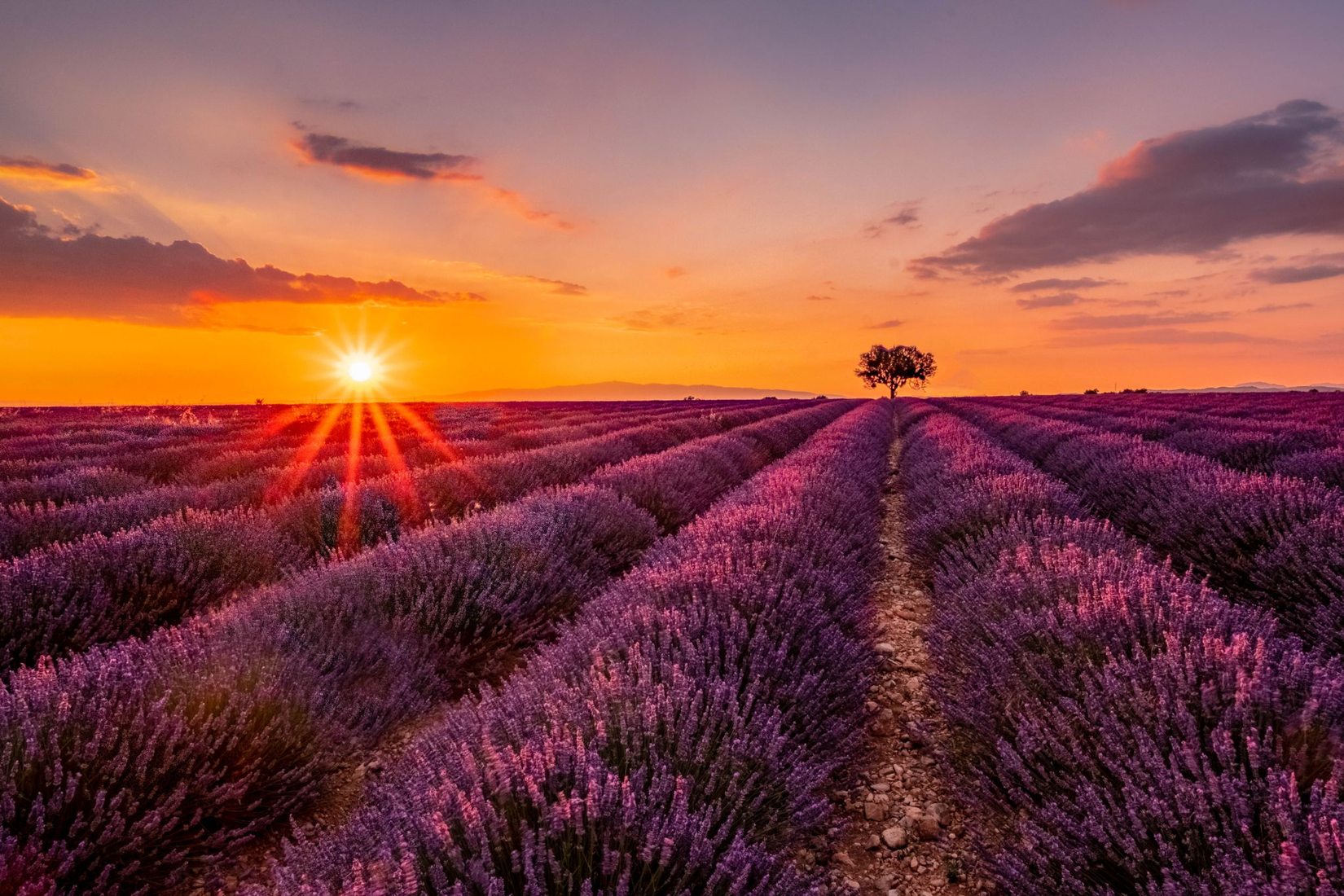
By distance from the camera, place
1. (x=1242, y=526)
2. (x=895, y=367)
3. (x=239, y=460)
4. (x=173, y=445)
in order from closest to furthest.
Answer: (x=1242, y=526)
(x=239, y=460)
(x=173, y=445)
(x=895, y=367)

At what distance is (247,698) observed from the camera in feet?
7.55

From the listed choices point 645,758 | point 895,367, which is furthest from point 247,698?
point 895,367

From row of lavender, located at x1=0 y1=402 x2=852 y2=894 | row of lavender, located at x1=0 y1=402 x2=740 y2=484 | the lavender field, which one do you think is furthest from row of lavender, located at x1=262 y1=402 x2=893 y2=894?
row of lavender, located at x1=0 y1=402 x2=740 y2=484

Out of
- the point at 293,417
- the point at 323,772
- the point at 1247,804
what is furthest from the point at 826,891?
the point at 293,417

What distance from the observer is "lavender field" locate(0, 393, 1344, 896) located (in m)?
1.41

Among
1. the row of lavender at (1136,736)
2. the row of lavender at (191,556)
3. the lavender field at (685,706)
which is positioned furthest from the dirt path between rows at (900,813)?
the row of lavender at (191,556)

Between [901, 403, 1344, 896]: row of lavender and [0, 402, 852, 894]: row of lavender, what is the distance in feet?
7.19

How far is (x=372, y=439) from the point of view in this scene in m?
11.5

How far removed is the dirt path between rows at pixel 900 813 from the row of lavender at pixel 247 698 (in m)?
1.77

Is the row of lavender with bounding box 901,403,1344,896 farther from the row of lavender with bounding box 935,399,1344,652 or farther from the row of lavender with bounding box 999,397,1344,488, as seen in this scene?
the row of lavender with bounding box 999,397,1344,488

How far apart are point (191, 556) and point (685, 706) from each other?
3.62 meters

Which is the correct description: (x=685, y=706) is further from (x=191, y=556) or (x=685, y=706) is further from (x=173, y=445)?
(x=173, y=445)

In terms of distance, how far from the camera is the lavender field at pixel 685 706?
141cm

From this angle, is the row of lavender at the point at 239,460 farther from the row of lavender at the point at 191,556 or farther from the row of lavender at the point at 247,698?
the row of lavender at the point at 247,698
